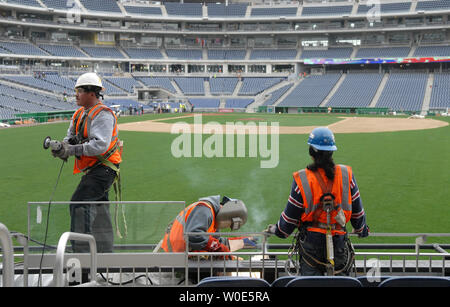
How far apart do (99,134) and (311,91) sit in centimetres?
6172

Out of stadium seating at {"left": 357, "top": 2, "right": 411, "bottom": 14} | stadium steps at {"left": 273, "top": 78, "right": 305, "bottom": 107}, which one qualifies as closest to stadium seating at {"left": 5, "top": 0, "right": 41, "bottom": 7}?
stadium steps at {"left": 273, "top": 78, "right": 305, "bottom": 107}

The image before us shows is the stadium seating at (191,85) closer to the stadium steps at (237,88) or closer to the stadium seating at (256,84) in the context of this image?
the stadium steps at (237,88)

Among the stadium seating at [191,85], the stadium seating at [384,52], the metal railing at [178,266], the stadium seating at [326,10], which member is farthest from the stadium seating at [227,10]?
the metal railing at [178,266]

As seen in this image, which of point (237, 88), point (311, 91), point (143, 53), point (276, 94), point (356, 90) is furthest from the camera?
point (143, 53)

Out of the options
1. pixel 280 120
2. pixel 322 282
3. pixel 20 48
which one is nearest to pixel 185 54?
pixel 20 48

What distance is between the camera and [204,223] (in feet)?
15.1

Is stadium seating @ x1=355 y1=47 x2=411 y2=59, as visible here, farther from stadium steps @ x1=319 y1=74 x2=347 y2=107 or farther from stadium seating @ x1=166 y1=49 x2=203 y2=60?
stadium seating @ x1=166 y1=49 x2=203 y2=60

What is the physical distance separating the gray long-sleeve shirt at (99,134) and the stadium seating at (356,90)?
5668 cm

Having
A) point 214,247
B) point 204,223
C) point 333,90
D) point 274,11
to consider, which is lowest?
point 214,247

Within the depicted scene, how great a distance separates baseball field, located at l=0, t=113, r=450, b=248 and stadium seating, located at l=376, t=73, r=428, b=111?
30968 mm

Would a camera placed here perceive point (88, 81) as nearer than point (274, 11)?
Yes

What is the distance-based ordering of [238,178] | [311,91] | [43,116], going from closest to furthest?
[238,178]
[43,116]
[311,91]

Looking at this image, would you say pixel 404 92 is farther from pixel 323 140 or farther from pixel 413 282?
pixel 413 282

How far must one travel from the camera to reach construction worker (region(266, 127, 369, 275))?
12.5 ft
